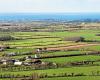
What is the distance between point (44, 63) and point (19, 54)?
24.7 feet

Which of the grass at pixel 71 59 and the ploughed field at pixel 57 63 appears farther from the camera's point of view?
the grass at pixel 71 59

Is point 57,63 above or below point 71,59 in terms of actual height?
above

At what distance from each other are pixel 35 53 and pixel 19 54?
2.32 metres

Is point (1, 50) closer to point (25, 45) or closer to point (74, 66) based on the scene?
point (25, 45)

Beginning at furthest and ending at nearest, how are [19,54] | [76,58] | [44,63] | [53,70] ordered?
[19,54], [76,58], [44,63], [53,70]

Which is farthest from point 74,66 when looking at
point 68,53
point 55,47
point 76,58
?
point 55,47

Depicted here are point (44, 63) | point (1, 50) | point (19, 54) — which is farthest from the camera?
point (1, 50)

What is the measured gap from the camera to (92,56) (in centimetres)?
4281

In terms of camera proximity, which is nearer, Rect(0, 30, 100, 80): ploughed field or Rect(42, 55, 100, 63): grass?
Rect(0, 30, 100, 80): ploughed field

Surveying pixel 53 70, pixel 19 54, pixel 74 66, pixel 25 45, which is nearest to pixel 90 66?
pixel 74 66

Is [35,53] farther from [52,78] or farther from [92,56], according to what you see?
[52,78]

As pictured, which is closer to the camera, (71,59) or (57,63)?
(57,63)

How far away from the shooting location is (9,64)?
124ft

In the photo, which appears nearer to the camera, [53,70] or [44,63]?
[53,70]
